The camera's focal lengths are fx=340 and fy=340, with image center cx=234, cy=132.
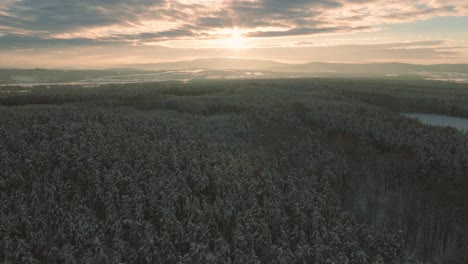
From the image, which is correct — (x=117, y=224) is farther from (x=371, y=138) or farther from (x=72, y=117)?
(x=371, y=138)

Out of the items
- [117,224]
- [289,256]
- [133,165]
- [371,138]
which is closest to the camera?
[289,256]

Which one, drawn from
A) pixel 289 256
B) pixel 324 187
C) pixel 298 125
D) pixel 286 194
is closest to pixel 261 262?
pixel 289 256

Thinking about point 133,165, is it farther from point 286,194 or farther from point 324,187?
point 324,187

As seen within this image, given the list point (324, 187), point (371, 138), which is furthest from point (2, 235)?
point (371, 138)

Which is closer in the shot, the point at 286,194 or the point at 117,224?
the point at 117,224

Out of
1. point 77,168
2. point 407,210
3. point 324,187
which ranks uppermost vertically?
point 77,168

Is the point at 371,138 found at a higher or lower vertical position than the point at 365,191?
higher

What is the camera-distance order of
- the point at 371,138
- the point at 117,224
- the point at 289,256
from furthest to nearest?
the point at 371,138
the point at 117,224
the point at 289,256
